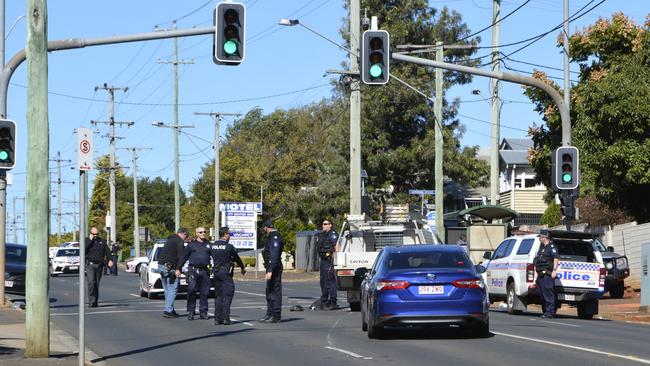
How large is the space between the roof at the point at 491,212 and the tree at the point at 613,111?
2.99m

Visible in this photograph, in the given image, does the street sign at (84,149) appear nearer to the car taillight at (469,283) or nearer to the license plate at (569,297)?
the car taillight at (469,283)

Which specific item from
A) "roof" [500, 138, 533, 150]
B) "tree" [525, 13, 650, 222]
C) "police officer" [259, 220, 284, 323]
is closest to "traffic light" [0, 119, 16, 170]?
"police officer" [259, 220, 284, 323]

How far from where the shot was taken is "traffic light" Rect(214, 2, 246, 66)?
20.5m

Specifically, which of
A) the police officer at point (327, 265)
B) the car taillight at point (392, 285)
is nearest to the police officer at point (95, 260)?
the police officer at point (327, 265)

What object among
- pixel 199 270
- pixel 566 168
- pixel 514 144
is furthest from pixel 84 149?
pixel 514 144

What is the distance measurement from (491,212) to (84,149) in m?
28.7

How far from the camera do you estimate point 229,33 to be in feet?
67.6

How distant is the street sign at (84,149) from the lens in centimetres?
1500

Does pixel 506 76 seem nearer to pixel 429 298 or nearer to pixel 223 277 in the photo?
pixel 223 277

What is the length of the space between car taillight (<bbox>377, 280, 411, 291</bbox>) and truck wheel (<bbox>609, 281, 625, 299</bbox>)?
62.0ft

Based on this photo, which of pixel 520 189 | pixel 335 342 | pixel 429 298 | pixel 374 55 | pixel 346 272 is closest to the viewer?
pixel 429 298

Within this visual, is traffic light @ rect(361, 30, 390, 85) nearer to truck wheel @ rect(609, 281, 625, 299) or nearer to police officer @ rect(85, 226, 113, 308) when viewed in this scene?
→ police officer @ rect(85, 226, 113, 308)

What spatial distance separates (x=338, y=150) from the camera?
66.7 m

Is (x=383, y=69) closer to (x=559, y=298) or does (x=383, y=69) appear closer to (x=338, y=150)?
(x=559, y=298)
